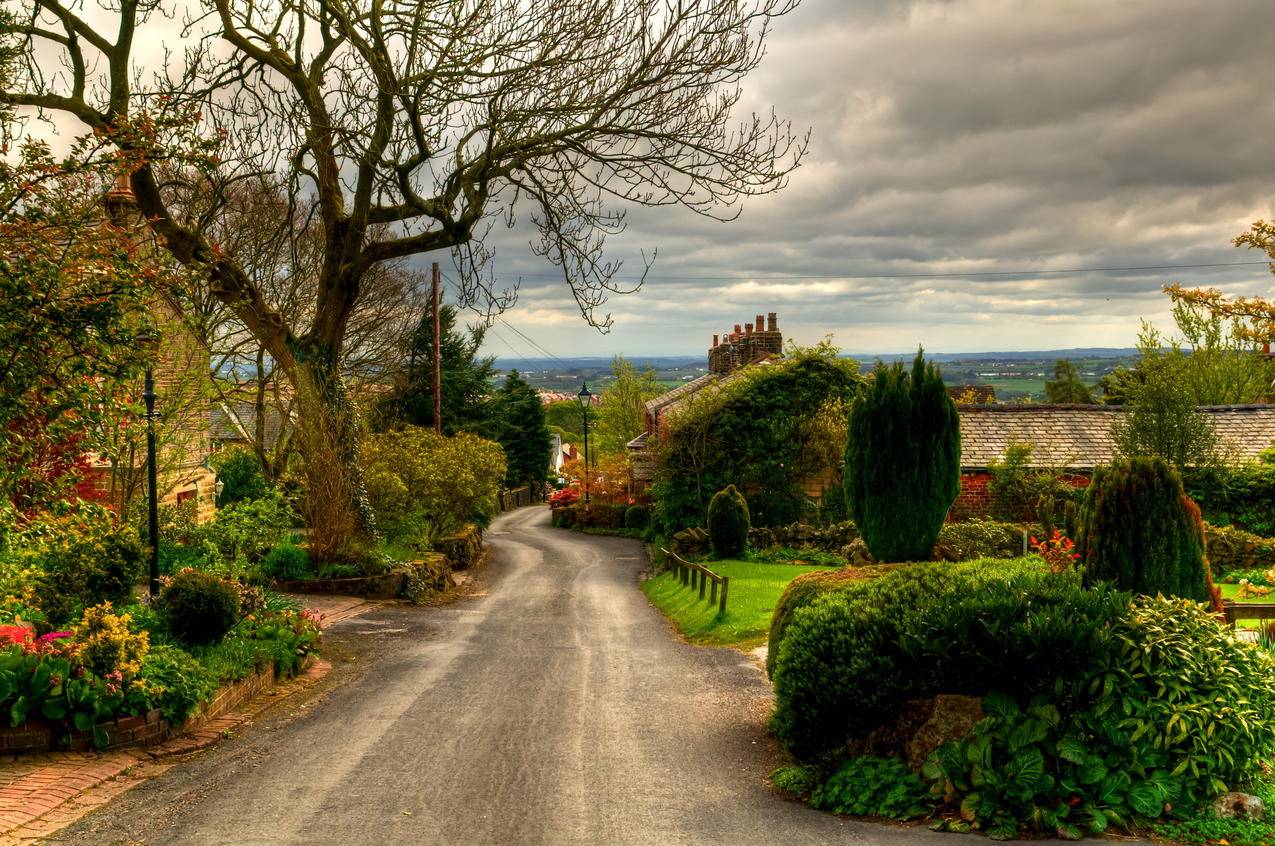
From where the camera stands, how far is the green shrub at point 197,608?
11164mm

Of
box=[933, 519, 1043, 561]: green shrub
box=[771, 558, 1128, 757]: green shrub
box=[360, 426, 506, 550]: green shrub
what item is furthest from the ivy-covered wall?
box=[771, 558, 1128, 757]: green shrub

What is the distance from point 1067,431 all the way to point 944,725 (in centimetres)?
2549

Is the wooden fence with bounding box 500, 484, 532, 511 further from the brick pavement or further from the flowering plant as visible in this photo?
the brick pavement

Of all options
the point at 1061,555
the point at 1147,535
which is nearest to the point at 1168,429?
the point at 1061,555

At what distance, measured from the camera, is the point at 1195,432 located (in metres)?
26.7

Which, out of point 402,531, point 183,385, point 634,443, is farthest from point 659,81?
point 634,443

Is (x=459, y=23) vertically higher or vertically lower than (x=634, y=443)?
higher

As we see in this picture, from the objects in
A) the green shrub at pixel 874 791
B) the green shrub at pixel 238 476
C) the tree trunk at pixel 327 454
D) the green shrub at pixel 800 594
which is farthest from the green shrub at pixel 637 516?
the green shrub at pixel 874 791

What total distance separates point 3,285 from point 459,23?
9.48 meters

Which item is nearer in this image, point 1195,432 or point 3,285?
point 3,285

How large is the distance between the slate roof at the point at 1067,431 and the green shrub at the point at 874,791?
22.0 m

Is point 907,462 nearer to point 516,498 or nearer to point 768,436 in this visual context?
point 768,436

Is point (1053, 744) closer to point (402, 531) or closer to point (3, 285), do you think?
point (3, 285)

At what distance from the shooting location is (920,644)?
7863 millimetres
